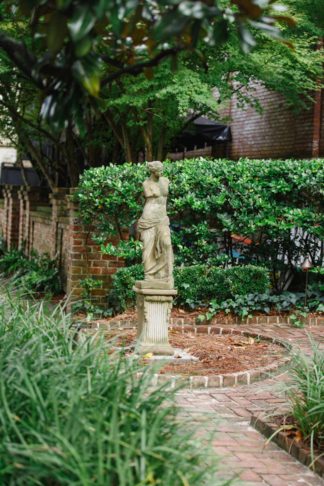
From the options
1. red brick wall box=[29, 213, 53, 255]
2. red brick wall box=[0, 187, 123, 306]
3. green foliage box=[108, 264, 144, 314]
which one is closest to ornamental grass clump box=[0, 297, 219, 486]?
red brick wall box=[0, 187, 123, 306]

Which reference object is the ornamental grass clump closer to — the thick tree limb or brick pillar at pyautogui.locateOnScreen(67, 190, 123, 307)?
the thick tree limb

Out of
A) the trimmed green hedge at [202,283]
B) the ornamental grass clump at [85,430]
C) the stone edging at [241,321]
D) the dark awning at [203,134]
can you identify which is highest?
the dark awning at [203,134]

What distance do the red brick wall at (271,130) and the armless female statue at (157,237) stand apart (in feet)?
27.4

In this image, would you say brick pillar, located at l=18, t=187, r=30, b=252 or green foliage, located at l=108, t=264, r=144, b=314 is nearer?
green foliage, located at l=108, t=264, r=144, b=314

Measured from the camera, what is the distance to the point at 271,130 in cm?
1950

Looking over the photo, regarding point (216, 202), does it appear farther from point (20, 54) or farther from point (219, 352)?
point (20, 54)

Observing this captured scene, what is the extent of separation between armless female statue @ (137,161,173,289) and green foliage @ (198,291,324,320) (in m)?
2.17

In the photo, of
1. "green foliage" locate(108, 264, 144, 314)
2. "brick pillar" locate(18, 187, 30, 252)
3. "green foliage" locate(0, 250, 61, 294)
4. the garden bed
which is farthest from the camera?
"brick pillar" locate(18, 187, 30, 252)

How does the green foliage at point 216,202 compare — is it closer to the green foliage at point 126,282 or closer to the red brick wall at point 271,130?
the green foliage at point 126,282

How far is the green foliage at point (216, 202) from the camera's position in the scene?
1208 centimetres

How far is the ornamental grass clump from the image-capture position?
3799 mm

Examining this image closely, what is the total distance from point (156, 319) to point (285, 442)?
3.43 meters

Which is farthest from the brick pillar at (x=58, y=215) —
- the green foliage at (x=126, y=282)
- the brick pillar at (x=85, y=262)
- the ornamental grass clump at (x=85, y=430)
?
the ornamental grass clump at (x=85, y=430)

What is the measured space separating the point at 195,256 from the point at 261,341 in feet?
8.48
